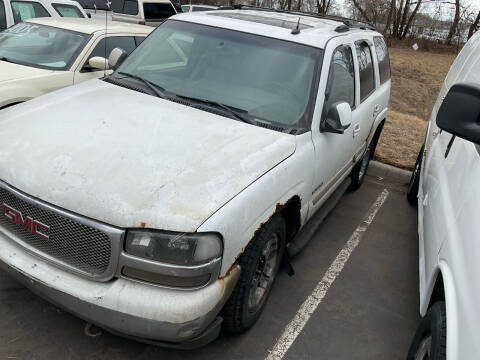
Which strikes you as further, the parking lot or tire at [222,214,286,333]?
the parking lot

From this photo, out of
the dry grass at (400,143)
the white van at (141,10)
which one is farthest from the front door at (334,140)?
the white van at (141,10)

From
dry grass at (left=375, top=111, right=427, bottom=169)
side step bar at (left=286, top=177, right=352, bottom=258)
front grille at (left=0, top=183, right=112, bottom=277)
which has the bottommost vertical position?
dry grass at (left=375, top=111, right=427, bottom=169)

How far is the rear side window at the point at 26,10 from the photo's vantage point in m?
7.53

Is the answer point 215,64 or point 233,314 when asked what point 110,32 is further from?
point 233,314

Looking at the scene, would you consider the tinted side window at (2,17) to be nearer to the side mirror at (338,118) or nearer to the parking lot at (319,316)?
the parking lot at (319,316)

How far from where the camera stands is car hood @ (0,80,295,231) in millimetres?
2270

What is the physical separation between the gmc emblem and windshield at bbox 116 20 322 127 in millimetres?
1514

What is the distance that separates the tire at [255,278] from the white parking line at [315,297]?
0.24 meters

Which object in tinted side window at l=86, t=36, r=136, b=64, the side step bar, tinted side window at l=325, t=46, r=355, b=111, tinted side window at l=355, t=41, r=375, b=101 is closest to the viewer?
the side step bar

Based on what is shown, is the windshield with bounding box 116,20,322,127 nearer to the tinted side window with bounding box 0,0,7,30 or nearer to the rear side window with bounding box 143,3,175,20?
the tinted side window with bounding box 0,0,7,30

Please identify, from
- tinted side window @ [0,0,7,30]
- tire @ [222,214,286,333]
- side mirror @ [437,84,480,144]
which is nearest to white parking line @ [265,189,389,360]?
tire @ [222,214,286,333]

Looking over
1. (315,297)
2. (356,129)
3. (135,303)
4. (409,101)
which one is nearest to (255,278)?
(315,297)

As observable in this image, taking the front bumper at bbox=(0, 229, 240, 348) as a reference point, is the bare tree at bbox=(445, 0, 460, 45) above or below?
above

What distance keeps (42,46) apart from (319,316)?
4.58 m
